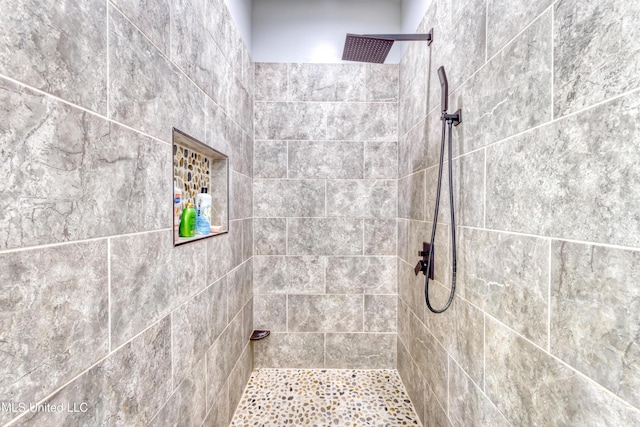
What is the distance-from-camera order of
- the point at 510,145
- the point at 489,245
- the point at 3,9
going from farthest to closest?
the point at 489,245
the point at 510,145
the point at 3,9

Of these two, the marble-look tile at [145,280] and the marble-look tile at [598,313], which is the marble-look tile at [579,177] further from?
the marble-look tile at [145,280]

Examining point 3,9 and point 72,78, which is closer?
point 3,9

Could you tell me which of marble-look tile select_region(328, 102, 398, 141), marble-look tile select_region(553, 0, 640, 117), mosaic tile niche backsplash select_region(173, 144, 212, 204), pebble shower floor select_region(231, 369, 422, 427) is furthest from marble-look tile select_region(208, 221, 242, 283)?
Result: marble-look tile select_region(553, 0, 640, 117)

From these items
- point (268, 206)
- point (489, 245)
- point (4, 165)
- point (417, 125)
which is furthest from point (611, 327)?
point (268, 206)

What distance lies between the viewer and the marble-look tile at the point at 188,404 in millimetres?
979

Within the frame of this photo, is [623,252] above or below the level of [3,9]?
below

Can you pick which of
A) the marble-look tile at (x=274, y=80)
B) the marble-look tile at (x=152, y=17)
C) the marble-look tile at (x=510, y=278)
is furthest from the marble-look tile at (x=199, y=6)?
the marble-look tile at (x=510, y=278)

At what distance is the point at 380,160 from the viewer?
221 centimetres

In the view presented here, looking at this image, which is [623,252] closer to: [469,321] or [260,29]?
[469,321]

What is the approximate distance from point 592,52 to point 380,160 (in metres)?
1.58

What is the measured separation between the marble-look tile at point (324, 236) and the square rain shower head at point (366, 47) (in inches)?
43.8

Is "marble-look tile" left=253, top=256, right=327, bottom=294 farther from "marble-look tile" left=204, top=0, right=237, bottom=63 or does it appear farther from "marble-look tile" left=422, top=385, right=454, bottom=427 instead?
"marble-look tile" left=204, top=0, right=237, bottom=63

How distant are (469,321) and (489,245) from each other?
350 millimetres

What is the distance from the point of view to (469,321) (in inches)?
45.3
